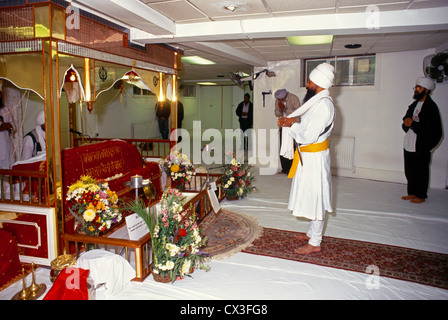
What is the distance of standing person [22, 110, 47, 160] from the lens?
4.14 metres

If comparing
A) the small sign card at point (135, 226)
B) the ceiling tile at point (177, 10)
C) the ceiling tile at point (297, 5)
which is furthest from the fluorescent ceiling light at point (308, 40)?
the small sign card at point (135, 226)

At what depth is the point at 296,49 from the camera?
6797 mm

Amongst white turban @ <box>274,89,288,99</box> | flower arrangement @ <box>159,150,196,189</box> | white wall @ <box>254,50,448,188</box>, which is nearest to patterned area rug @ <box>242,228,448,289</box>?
flower arrangement @ <box>159,150,196,189</box>

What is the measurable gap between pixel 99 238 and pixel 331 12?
3683mm

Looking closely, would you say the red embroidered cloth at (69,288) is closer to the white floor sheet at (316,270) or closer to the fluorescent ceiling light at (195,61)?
the white floor sheet at (316,270)

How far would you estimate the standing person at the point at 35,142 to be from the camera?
4137 mm

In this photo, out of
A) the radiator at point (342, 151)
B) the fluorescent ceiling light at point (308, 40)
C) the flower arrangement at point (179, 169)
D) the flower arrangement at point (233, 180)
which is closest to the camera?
the flower arrangement at point (179, 169)

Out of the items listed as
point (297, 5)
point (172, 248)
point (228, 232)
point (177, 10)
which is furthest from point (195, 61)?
point (172, 248)

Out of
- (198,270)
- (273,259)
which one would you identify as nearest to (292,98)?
(273,259)

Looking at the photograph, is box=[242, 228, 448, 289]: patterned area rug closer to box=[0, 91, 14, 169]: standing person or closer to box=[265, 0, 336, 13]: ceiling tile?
box=[265, 0, 336, 13]: ceiling tile

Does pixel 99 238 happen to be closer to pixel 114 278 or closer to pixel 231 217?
pixel 114 278

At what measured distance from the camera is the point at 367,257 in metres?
3.47

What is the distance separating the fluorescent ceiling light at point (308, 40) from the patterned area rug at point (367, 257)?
3.68 metres

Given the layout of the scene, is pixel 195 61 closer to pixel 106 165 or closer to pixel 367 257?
pixel 106 165
